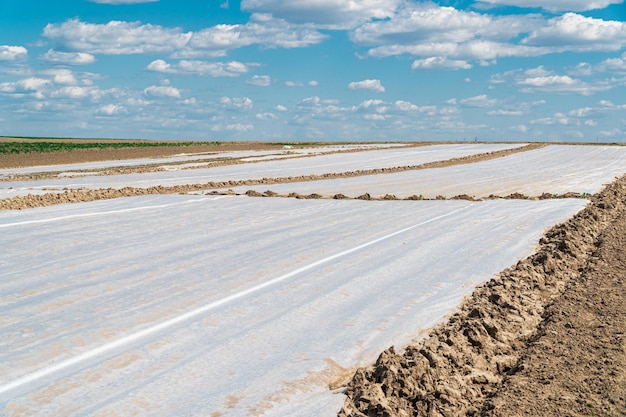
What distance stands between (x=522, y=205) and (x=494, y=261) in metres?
8.35

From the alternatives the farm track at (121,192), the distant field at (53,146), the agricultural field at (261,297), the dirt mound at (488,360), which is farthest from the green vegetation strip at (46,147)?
the dirt mound at (488,360)

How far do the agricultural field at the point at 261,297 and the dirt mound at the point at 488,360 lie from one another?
0.11 feet

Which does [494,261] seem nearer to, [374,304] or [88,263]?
[374,304]

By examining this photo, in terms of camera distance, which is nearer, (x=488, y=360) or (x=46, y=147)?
(x=488, y=360)

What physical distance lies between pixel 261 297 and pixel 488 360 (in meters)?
3.20

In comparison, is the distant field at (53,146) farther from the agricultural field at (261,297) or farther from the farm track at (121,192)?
the agricultural field at (261,297)

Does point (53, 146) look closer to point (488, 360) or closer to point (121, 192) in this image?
point (121, 192)

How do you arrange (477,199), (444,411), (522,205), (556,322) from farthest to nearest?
(477,199) < (522,205) < (556,322) < (444,411)

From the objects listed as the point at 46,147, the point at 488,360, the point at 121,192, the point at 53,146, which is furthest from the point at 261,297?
the point at 53,146

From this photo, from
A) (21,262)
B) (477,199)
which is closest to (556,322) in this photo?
(21,262)

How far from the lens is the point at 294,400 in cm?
582

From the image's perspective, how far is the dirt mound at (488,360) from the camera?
5.56 metres

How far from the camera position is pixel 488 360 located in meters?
6.77

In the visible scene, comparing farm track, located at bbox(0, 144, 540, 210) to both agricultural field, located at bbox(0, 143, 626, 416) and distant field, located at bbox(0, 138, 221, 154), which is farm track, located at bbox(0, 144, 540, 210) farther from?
distant field, located at bbox(0, 138, 221, 154)
